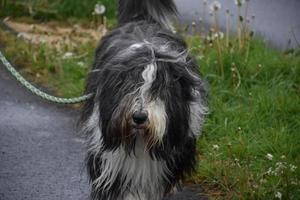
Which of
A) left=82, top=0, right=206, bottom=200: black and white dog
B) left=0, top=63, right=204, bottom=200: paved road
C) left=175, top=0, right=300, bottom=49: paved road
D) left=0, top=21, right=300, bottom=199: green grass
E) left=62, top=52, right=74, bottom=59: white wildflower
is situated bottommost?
left=175, top=0, right=300, bottom=49: paved road

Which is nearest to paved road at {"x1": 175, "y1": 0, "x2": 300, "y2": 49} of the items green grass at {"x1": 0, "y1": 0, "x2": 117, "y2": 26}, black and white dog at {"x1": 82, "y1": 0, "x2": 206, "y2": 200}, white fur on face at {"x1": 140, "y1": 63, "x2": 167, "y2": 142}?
green grass at {"x1": 0, "y1": 0, "x2": 117, "y2": 26}

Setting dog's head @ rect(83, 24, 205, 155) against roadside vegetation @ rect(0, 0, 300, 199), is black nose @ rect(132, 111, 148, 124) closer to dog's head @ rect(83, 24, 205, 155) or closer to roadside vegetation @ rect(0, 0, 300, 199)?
dog's head @ rect(83, 24, 205, 155)

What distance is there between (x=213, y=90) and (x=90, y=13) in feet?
11.5

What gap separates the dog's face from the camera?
11.7 ft

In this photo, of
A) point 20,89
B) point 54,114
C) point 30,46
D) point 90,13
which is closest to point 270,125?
point 54,114

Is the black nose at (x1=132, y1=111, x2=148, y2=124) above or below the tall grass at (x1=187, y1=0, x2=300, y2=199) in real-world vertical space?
above

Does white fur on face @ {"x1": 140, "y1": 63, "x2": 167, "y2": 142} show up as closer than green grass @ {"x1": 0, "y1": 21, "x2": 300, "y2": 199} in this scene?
Yes

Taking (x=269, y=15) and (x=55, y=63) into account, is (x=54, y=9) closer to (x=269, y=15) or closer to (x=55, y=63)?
(x=55, y=63)

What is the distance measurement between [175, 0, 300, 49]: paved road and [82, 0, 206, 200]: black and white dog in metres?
3.56

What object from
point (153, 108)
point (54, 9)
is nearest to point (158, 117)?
point (153, 108)

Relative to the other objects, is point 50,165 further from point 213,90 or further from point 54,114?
point 213,90

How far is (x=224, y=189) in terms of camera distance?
4.60 meters

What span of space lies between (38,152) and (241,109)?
5.92ft

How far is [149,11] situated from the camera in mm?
4980
